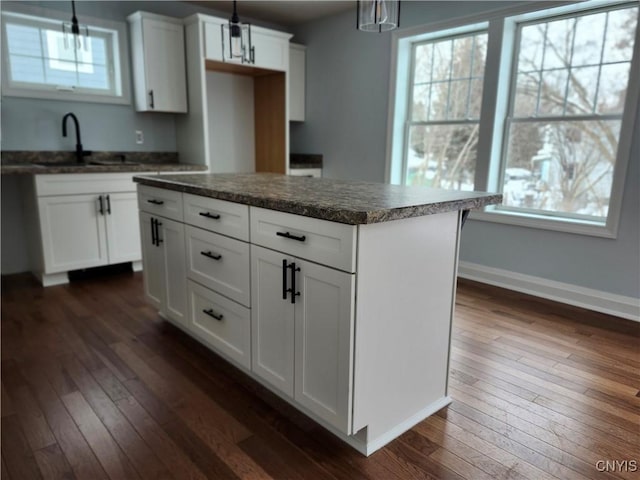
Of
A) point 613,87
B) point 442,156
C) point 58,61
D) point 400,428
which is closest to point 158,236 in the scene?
point 400,428

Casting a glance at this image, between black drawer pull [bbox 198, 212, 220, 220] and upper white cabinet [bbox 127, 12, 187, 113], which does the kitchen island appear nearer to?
black drawer pull [bbox 198, 212, 220, 220]

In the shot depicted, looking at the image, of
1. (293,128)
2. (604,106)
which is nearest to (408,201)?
(604,106)

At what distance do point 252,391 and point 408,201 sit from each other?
3.78ft

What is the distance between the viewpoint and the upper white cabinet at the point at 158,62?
12.8 feet

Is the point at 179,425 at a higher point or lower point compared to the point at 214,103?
lower

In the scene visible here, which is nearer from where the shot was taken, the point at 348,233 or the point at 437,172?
the point at 348,233

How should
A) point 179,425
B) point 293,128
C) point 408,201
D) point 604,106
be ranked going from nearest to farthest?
point 408,201
point 179,425
point 604,106
point 293,128

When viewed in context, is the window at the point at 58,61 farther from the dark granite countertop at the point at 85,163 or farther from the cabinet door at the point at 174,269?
the cabinet door at the point at 174,269

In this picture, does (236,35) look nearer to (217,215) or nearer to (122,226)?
(217,215)

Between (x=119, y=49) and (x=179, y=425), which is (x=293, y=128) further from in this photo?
(x=179, y=425)

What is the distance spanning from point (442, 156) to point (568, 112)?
1079mm

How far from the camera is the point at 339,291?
1.49m

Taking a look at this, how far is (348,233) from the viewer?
1.42m

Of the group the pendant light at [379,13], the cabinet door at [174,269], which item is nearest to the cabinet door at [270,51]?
the pendant light at [379,13]
